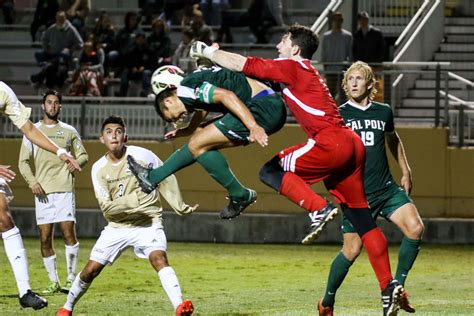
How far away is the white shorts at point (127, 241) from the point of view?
14094mm

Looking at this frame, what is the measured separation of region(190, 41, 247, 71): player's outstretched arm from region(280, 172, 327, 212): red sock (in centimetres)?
107

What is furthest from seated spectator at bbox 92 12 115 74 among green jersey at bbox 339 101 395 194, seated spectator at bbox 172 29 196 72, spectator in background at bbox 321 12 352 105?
green jersey at bbox 339 101 395 194

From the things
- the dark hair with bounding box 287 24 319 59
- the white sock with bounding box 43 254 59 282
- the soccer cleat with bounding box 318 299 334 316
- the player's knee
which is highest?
the dark hair with bounding box 287 24 319 59

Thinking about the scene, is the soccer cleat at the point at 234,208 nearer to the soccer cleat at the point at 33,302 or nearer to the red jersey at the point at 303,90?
the red jersey at the point at 303,90

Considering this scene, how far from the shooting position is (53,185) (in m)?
17.9

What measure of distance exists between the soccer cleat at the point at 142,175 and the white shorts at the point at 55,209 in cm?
475

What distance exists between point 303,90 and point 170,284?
238cm

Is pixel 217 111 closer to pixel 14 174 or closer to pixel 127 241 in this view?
pixel 127 241

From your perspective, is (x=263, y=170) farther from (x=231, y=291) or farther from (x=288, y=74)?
(x=231, y=291)

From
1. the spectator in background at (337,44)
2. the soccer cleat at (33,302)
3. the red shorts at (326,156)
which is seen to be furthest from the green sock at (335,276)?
the spectator in background at (337,44)

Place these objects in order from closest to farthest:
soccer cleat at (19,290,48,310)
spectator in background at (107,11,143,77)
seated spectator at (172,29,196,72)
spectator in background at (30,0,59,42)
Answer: soccer cleat at (19,290,48,310) < seated spectator at (172,29,196,72) < spectator in background at (107,11,143,77) < spectator in background at (30,0,59,42)

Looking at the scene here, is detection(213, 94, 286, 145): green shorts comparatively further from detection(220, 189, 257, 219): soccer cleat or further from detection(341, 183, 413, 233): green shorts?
detection(341, 183, 413, 233): green shorts

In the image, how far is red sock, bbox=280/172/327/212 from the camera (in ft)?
40.5

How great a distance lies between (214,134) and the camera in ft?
41.7
